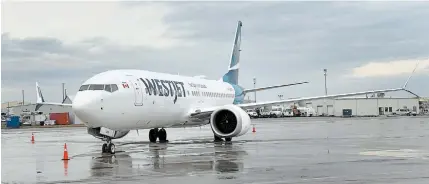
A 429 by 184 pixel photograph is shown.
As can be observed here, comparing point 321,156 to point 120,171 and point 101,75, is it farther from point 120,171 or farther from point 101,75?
point 101,75

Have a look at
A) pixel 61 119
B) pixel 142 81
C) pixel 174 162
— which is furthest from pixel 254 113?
pixel 174 162

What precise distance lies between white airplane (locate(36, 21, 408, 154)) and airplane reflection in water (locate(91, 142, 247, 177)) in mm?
1944

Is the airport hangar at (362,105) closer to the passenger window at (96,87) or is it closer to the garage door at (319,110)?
the garage door at (319,110)

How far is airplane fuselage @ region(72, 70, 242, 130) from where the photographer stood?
69.6 feet

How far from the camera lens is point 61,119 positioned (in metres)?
85.3

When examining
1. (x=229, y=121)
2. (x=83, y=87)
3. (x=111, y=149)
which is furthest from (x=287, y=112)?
(x=111, y=149)

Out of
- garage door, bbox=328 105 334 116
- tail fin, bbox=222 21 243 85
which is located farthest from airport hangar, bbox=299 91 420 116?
tail fin, bbox=222 21 243 85

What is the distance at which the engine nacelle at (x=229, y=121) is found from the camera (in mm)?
26719

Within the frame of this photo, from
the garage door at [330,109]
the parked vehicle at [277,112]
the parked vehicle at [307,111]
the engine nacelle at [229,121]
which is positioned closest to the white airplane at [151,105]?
the engine nacelle at [229,121]

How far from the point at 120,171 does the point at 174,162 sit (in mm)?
2459

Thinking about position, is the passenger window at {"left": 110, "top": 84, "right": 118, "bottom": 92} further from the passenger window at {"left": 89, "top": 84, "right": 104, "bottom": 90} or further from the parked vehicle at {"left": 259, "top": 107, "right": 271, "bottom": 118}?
the parked vehicle at {"left": 259, "top": 107, "right": 271, "bottom": 118}

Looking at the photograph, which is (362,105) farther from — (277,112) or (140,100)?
(140,100)

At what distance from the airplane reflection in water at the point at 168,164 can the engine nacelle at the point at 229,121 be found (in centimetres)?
619

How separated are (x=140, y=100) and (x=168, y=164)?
7872 mm
